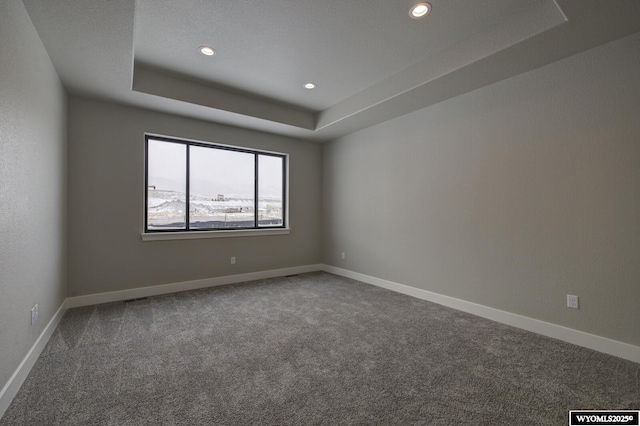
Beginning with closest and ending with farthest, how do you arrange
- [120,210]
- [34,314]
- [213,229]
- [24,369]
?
1. [24,369]
2. [34,314]
3. [120,210]
4. [213,229]

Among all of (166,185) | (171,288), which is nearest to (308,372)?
(171,288)

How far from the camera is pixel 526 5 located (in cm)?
228

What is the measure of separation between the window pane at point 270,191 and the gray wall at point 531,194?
1.94m

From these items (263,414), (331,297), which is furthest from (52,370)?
(331,297)

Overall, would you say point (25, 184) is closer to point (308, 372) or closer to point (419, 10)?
point (308, 372)

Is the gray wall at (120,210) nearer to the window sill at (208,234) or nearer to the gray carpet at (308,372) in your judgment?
the window sill at (208,234)

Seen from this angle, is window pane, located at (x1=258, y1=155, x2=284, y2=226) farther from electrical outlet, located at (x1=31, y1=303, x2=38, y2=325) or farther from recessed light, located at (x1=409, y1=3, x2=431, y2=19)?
recessed light, located at (x1=409, y1=3, x2=431, y2=19)

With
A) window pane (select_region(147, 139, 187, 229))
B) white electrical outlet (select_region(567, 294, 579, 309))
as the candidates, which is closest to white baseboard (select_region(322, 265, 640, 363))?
white electrical outlet (select_region(567, 294, 579, 309))

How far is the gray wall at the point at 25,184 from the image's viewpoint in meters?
1.77

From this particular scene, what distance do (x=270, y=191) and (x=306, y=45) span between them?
2.85 metres

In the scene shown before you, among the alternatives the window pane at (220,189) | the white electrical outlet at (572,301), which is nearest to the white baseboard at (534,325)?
the white electrical outlet at (572,301)

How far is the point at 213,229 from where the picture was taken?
4.58 metres

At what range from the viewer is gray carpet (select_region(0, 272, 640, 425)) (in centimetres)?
167

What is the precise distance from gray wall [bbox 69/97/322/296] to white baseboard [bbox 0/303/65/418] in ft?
3.08
